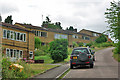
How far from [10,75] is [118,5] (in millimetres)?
22451

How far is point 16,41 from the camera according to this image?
36406 millimetres

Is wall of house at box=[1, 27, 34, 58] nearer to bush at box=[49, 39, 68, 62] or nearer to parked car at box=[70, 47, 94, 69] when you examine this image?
bush at box=[49, 39, 68, 62]

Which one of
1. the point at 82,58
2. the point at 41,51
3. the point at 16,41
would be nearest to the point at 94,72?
the point at 82,58

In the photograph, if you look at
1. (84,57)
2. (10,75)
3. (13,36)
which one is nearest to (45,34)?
(13,36)

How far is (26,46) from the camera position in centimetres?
3928

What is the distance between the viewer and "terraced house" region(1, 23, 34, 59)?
33969 millimetres

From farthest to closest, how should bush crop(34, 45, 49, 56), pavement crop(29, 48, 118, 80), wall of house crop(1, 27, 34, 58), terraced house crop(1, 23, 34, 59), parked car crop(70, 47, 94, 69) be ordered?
bush crop(34, 45, 49, 56), wall of house crop(1, 27, 34, 58), terraced house crop(1, 23, 34, 59), parked car crop(70, 47, 94, 69), pavement crop(29, 48, 118, 80)

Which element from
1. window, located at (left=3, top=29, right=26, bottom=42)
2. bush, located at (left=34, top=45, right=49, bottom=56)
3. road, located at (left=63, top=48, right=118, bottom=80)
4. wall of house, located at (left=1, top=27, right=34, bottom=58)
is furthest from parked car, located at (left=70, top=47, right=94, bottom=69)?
bush, located at (left=34, top=45, right=49, bottom=56)

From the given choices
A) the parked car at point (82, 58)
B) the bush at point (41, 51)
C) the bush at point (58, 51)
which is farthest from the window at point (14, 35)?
the parked car at point (82, 58)

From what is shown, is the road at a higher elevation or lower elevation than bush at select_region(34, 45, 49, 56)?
lower

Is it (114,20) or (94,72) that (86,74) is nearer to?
(94,72)

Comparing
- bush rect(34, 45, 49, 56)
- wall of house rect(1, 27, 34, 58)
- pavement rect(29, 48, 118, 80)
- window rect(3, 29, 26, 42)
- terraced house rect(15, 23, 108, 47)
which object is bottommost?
pavement rect(29, 48, 118, 80)

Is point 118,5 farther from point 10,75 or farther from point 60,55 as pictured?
point 10,75

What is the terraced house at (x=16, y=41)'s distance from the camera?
111ft
